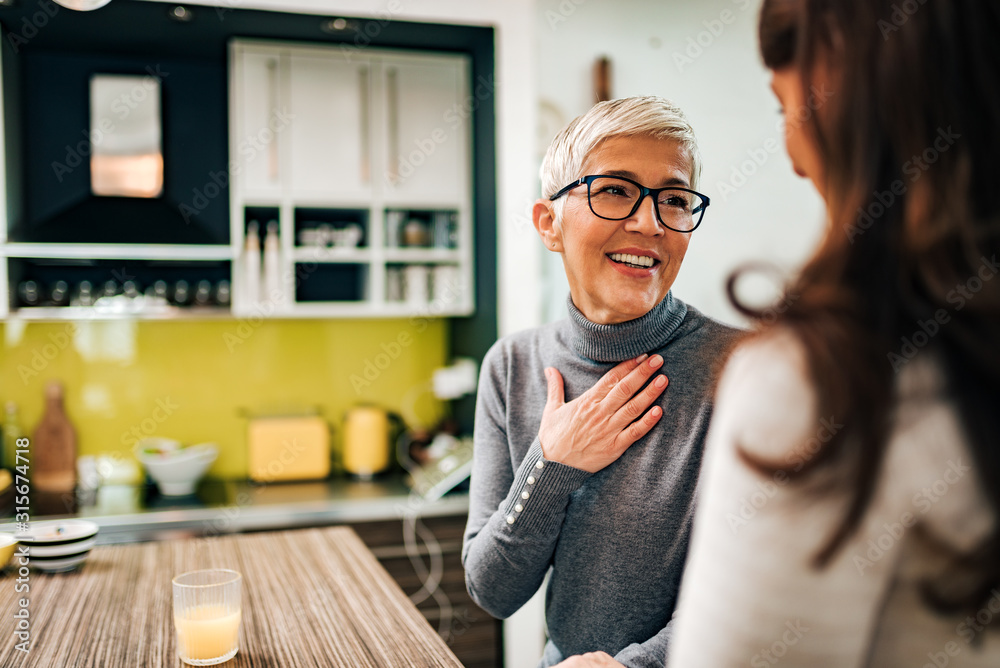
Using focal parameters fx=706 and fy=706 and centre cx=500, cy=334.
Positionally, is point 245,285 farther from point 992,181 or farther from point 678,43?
point 992,181

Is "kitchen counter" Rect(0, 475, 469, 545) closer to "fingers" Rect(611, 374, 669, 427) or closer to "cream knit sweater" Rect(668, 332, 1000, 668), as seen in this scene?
"fingers" Rect(611, 374, 669, 427)

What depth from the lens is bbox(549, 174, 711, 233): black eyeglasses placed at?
1007 mm

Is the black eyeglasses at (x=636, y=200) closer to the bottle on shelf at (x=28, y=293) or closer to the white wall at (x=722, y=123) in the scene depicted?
the white wall at (x=722, y=123)

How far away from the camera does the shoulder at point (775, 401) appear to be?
0.48 meters

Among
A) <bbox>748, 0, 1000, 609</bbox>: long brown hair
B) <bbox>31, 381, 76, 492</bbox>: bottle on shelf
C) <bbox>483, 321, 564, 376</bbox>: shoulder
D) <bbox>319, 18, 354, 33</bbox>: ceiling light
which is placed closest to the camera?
<bbox>748, 0, 1000, 609</bbox>: long brown hair

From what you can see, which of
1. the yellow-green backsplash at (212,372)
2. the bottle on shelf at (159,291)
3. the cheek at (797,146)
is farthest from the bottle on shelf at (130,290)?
the cheek at (797,146)

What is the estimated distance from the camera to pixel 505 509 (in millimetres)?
1067

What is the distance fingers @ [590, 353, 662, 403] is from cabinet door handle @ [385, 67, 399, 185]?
2020 millimetres

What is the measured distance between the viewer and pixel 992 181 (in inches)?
18.9

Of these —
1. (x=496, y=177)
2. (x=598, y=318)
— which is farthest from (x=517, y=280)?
(x=598, y=318)

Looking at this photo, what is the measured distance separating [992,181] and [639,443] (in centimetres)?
63

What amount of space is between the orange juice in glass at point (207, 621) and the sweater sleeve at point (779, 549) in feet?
2.44

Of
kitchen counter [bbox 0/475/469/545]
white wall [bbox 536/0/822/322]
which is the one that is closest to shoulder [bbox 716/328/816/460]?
white wall [bbox 536/0/822/322]

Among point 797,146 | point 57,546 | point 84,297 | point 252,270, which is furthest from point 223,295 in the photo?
point 797,146
